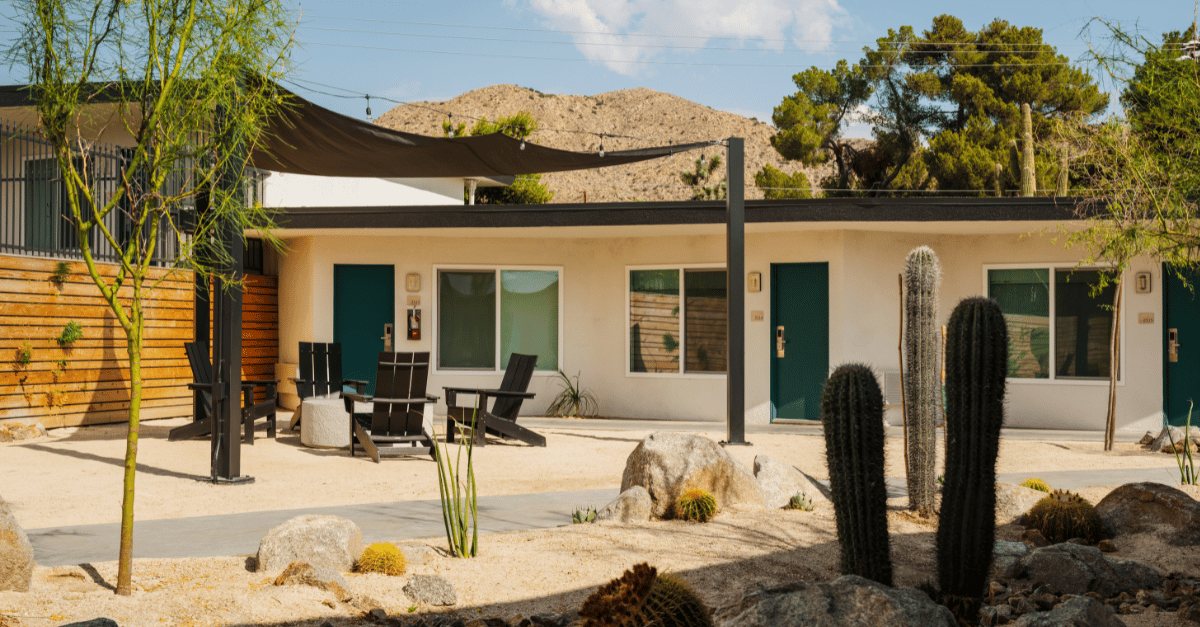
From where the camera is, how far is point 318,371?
9109 millimetres

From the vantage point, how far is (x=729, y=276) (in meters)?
8.43

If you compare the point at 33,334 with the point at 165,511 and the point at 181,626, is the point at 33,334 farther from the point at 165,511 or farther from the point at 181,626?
the point at 181,626

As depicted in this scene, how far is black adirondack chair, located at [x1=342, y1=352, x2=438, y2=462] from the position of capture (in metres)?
7.35

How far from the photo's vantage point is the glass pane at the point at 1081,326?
10.2 m

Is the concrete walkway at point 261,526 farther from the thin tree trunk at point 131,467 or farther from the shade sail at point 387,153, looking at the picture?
the shade sail at point 387,153

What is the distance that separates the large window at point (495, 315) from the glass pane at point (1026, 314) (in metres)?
5.33

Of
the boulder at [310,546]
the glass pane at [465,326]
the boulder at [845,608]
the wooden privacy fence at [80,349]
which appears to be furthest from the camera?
the glass pane at [465,326]

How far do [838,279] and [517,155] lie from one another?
14.5 ft

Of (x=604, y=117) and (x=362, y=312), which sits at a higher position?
(x=604, y=117)

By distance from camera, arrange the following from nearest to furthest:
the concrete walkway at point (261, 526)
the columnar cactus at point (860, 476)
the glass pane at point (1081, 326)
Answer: the columnar cactus at point (860, 476)
the concrete walkway at point (261, 526)
the glass pane at point (1081, 326)

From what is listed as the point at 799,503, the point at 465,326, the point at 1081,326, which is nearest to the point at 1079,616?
the point at 799,503

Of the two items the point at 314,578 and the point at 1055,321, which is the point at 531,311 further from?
the point at 314,578

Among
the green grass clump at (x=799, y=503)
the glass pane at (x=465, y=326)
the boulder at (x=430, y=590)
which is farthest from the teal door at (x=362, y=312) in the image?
the boulder at (x=430, y=590)

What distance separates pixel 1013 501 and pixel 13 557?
4771 mm
